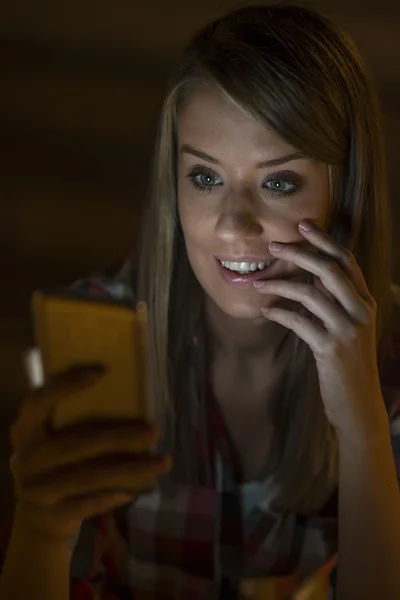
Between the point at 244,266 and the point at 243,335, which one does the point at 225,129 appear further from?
the point at 243,335

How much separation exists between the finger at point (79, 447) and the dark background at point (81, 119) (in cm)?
77

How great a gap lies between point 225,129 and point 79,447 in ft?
1.04

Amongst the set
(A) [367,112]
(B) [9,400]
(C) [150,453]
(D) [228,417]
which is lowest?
(B) [9,400]

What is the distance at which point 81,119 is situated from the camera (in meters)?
1.81

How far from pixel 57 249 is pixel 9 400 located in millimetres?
303

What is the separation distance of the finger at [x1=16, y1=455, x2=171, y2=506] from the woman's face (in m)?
0.23

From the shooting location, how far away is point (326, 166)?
869mm

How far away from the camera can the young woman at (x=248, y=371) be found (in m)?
0.80

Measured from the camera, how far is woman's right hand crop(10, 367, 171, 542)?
72cm

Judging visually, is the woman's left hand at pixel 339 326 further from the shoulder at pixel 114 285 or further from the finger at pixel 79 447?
the shoulder at pixel 114 285

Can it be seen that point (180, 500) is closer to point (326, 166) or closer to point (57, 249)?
point (326, 166)

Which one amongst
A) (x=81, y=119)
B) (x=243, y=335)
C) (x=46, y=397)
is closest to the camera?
(x=46, y=397)

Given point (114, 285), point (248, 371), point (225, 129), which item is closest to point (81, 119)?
point (114, 285)

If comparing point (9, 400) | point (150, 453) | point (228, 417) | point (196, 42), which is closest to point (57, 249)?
point (9, 400)
